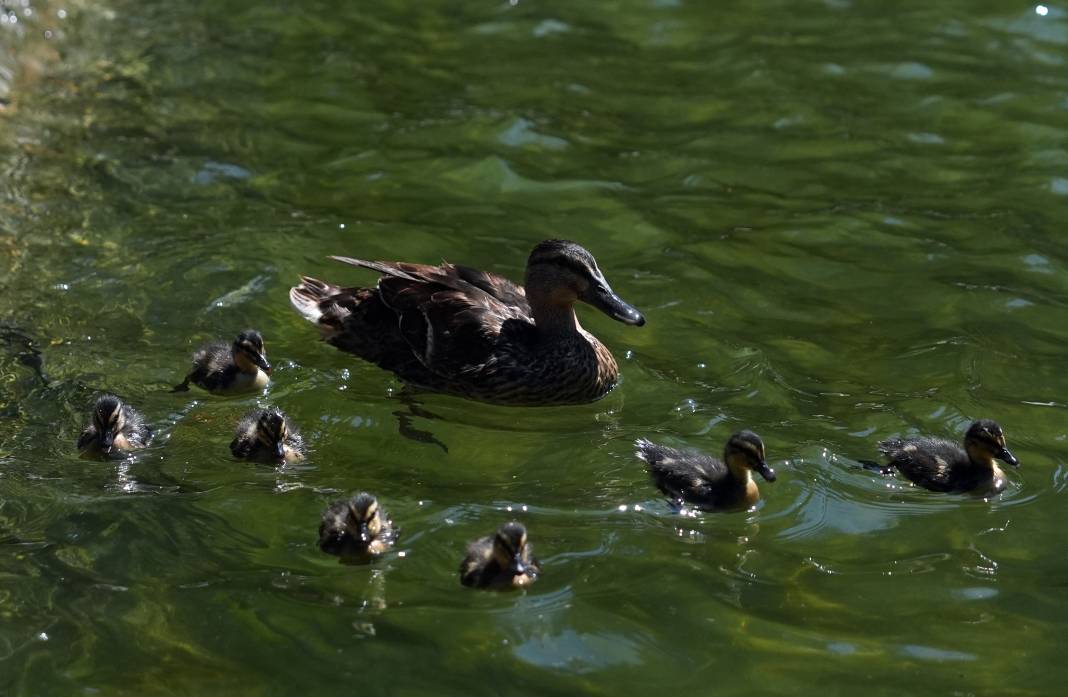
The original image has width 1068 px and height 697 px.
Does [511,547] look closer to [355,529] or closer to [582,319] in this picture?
[355,529]

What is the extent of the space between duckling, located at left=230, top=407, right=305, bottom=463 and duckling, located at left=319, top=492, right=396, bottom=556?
0.83m

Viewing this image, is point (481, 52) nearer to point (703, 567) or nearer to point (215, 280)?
point (215, 280)

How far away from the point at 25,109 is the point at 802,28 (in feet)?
21.3

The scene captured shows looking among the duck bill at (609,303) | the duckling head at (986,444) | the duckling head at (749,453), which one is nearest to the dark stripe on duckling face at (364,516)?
the duckling head at (749,453)

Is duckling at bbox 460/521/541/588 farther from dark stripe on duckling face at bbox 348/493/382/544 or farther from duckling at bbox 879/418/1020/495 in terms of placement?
duckling at bbox 879/418/1020/495

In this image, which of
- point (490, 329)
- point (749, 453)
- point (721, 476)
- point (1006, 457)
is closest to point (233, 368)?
point (490, 329)

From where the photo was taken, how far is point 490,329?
856 centimetres

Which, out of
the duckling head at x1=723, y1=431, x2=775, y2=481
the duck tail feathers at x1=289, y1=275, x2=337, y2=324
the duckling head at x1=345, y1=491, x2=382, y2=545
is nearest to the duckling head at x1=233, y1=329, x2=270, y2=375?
the duck tail feathers at x1=289, y1=275, x2=337, y2=324

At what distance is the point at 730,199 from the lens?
1089 cm

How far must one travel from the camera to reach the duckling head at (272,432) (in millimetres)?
7336

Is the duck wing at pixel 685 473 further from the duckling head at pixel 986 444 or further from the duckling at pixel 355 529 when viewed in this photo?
the duckling at pixel 355 529

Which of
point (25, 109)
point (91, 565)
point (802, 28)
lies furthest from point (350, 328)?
point (802, 28)

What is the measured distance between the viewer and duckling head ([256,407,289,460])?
7.34 m

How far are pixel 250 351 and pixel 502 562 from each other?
2429 millimetres
